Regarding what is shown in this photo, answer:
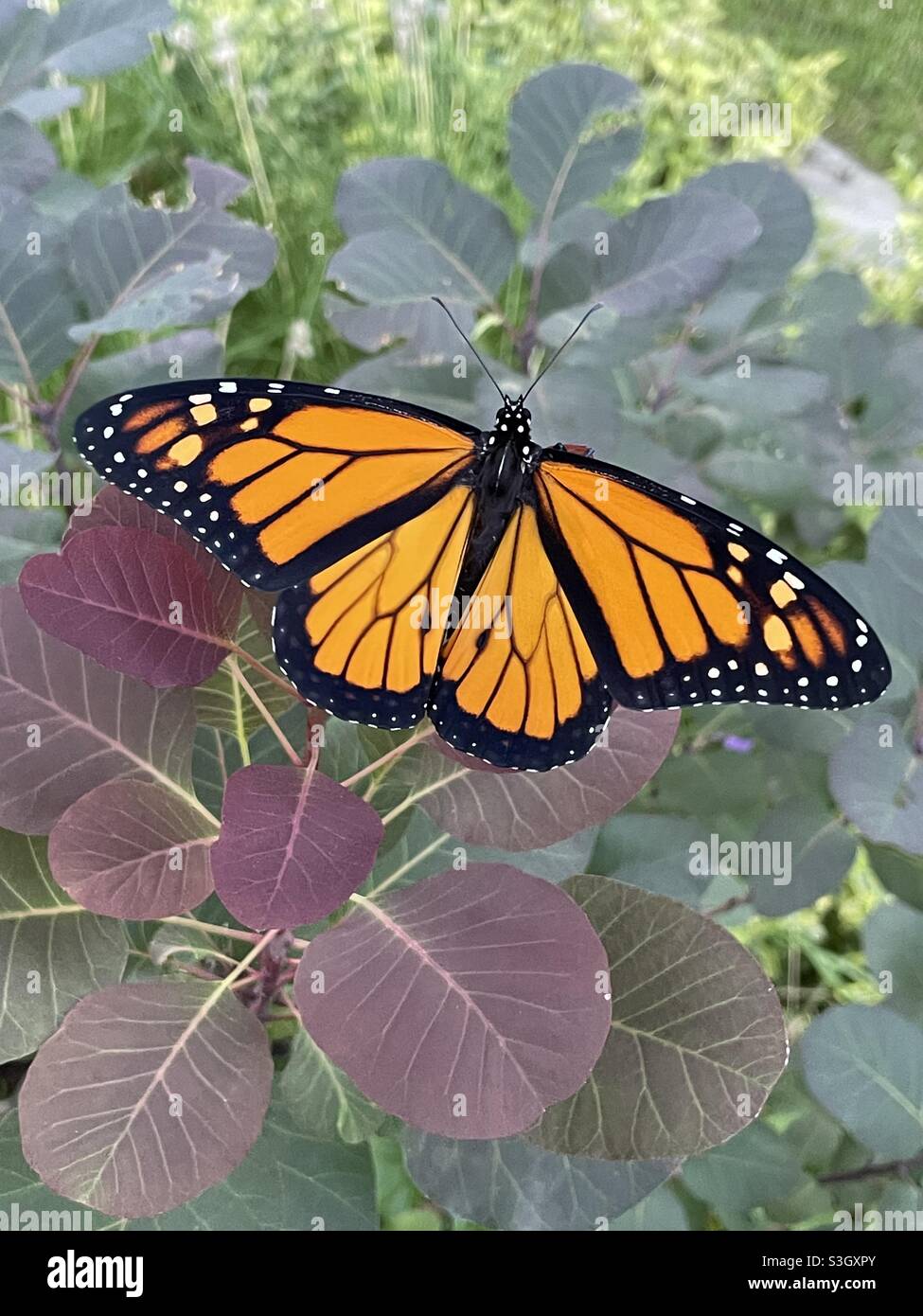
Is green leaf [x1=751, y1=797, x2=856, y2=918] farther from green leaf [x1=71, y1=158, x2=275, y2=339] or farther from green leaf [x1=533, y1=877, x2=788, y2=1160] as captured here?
A: green leaf [x1=71, y1=158, x2=275, y2=339]

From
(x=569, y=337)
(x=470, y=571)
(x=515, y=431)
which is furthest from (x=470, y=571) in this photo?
(x=569, y=337)

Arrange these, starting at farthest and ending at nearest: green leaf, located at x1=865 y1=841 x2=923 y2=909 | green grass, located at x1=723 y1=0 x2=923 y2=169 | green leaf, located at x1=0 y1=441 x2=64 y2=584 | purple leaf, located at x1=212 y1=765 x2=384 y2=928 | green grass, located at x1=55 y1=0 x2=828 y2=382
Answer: green grass, located at x1=723 y1=0 x2=923 y2=169 → green grass, located at x1=55 y1=0 x2=828 y2=382 → green leaf, located at x1=865 y1=841 x2=923 y2=909 → green leaf, located at x1=0 y1=441 x2=64 y2=584 → purple leaf, located at x1=212 y1=765 x2=384 y2=928

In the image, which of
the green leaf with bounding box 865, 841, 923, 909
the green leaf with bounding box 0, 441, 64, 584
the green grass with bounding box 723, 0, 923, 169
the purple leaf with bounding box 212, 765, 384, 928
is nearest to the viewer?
the purple leaf with bounding box 212, 765, 384, 928

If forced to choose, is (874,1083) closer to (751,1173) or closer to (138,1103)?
(751,1173)

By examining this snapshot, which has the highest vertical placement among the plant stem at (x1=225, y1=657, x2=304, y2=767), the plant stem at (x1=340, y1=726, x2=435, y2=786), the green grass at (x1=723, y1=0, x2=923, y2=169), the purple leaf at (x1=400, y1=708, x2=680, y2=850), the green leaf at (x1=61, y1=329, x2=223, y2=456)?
the green grass at (x1=723, y1=0, x2=923, y2=169)

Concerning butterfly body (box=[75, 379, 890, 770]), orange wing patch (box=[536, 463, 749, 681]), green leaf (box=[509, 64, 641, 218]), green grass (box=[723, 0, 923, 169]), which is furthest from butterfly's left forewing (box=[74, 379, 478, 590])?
green grass (box=[723, 0, 923, 169])
